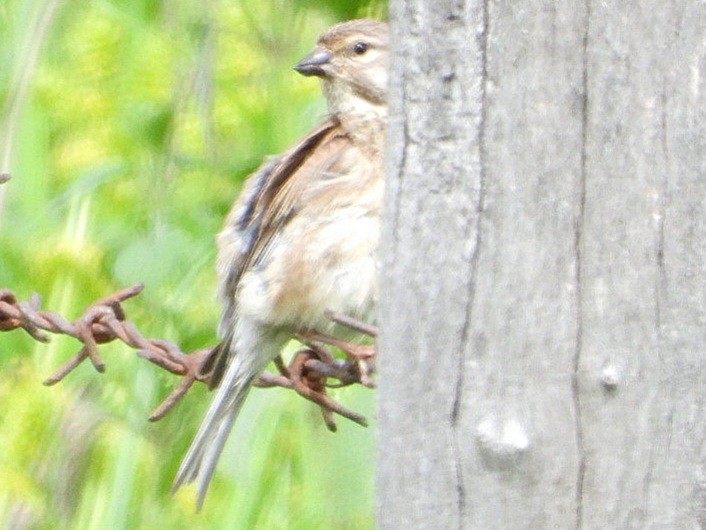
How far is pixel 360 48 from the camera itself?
152 inches

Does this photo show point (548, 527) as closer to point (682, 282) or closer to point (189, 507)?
point (682, 282)

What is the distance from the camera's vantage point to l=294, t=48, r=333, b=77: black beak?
3859 millimetres

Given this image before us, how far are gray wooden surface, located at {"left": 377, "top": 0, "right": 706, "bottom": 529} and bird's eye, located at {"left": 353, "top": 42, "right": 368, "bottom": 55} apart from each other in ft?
7.58

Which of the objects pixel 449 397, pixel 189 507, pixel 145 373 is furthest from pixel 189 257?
pixel 449 397

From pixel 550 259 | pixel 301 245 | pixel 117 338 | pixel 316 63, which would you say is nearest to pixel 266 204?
pixel 301 245

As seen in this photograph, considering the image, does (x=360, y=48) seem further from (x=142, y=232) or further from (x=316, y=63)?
(x=142, y=232)

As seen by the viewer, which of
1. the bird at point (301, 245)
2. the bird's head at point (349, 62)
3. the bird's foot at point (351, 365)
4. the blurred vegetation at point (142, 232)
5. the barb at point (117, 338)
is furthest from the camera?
the bird's head at point (349, 62)

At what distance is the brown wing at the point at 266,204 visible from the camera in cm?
361

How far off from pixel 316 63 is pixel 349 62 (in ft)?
0.29

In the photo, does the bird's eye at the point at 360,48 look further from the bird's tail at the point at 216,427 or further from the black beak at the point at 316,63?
the bird's tail at the point at 216,427

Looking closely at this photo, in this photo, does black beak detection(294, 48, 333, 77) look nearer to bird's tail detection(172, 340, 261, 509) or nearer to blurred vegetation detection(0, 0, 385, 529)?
blurred vegetation detection(0, 0, 385, 529)

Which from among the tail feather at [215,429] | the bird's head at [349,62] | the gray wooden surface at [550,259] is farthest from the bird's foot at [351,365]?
the gray wooden surface at [550,259]

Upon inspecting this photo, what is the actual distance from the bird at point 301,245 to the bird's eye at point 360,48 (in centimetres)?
10

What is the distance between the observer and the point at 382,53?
12.6 ft
